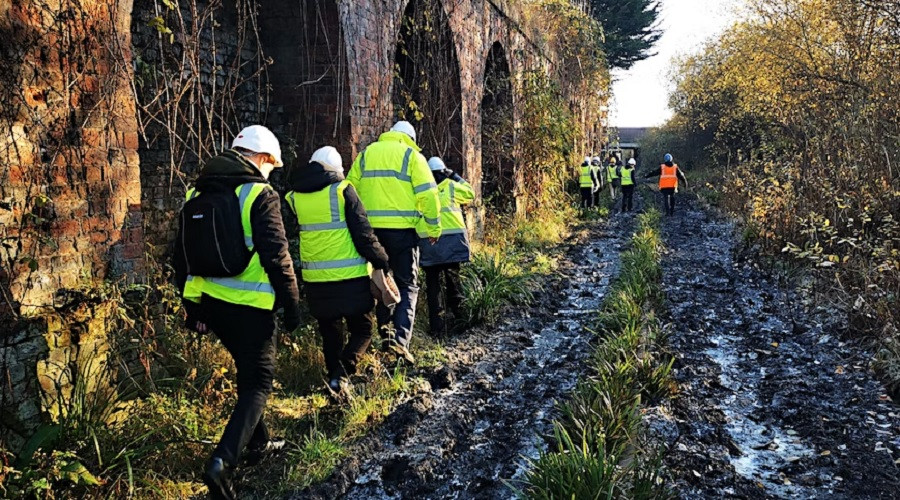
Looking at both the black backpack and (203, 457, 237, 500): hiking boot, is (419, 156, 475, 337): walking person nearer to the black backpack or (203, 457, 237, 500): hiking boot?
the black backpack

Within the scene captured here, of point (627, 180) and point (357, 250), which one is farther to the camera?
point (627, 180)

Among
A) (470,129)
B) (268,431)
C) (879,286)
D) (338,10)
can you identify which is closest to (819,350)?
(879,286)

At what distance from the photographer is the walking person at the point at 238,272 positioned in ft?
11.6

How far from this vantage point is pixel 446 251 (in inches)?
258

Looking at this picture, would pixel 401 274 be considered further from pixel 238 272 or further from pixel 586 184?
pixel 586 184

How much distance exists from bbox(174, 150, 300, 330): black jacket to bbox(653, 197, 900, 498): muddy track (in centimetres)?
237

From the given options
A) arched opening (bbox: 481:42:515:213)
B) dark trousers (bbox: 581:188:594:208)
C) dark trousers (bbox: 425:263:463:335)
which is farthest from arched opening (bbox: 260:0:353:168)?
dark trousers (bbox: 581:188:594:208)

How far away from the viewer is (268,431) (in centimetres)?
424

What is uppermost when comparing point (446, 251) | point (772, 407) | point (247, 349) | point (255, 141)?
point (255, 141)

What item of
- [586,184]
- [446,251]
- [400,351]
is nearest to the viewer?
[400,351]

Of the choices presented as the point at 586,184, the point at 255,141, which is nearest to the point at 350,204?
the point at 255,141

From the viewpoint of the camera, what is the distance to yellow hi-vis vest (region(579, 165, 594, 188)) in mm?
18228

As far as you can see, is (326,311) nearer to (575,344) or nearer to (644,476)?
(644,476)

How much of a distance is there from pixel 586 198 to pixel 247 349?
16183 millimetres
